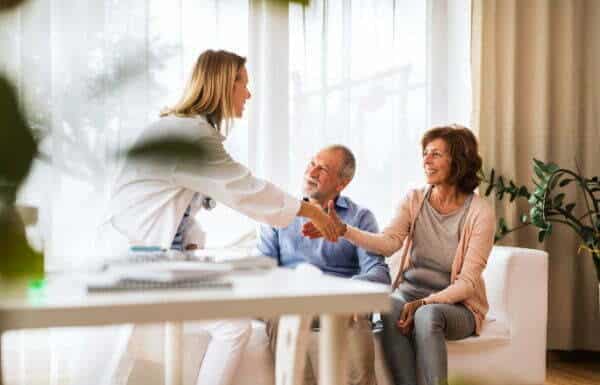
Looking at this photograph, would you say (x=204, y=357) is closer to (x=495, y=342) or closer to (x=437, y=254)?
(x=437, y=254)

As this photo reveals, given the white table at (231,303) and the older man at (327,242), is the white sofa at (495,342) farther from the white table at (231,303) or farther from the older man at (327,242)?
the white table at (231,303)

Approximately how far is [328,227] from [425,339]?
474 mm

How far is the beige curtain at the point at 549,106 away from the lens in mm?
4121

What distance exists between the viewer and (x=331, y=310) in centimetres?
113

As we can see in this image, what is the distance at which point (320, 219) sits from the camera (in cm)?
244

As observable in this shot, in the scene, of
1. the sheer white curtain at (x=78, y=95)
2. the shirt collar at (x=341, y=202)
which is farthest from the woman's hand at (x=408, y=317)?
the sheer white curtain at (x=78, y=95)

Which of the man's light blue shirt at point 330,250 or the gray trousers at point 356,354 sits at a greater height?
the man's light blue shirt at point 330,250

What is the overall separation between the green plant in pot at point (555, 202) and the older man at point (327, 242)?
109 centimetres

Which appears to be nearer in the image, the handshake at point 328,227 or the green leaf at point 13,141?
the green leaf at point 13,141

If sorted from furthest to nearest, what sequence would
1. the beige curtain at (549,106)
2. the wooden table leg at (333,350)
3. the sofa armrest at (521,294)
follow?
the beige curtain at (549,106), the sofa armrest at (521,294), the wooden table leg at (333,350)

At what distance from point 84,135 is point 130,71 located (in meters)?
0.03

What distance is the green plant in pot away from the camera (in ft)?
12.5

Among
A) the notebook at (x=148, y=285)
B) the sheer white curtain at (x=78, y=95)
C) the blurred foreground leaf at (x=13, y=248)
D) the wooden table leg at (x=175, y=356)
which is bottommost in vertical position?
the wooden table leg at (x=175, y=356)

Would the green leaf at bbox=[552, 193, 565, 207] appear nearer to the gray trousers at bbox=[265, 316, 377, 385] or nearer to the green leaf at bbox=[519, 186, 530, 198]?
the green leaf at bbox=[519, 186, 530, 198]
